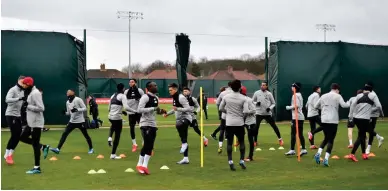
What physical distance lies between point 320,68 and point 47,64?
43.8 feet

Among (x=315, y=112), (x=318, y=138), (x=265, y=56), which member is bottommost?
(x=318, y=138)

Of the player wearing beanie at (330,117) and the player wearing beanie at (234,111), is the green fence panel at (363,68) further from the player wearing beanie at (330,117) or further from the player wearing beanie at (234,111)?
the player wearing beanie at (234,111)

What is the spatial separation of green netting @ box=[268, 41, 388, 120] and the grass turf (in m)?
11.2

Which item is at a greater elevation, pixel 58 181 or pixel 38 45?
pixel 38 45

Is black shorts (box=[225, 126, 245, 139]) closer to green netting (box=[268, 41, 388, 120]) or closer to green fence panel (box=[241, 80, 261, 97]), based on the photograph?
green netting (box=[268, 41, 388, 120])

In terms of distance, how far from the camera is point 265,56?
89.6 ft

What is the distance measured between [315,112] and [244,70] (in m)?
60.7

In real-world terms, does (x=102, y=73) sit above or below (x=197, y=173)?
above

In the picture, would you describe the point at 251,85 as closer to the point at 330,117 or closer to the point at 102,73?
the point at 102,73

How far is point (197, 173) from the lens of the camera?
10.7 meters

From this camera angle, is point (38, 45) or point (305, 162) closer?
point (305, 162)

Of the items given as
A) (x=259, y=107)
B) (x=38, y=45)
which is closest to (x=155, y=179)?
(x=259, y=107)

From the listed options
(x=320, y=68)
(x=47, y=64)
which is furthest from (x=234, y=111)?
(x=320, y=68)

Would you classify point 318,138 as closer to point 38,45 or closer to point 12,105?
point 12,105
